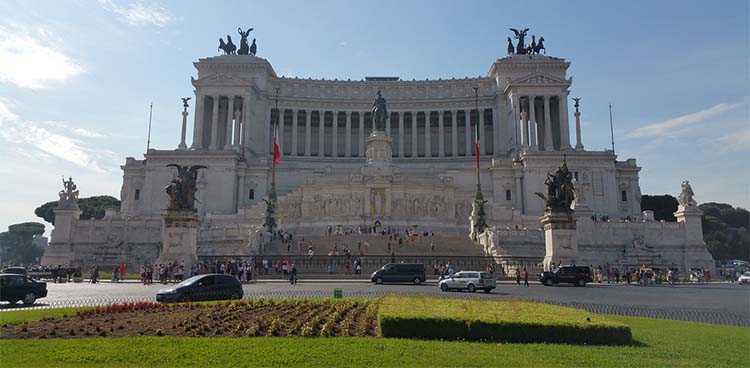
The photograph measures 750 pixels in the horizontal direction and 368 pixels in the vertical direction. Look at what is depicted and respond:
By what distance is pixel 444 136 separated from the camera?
344ft

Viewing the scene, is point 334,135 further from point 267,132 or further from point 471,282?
point 471,282

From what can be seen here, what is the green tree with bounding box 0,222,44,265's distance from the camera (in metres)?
113

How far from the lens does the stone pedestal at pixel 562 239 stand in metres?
35.2

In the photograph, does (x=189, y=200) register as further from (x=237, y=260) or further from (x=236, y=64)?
(x=236, y=64)

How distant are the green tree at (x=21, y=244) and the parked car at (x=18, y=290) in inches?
4139

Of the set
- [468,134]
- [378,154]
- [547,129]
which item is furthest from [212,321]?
[468,134]

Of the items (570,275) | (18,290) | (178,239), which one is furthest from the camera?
(178,239)

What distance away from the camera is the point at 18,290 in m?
22.2

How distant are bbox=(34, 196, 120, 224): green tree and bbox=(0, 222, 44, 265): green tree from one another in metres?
14.5

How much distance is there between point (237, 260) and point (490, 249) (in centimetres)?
2062

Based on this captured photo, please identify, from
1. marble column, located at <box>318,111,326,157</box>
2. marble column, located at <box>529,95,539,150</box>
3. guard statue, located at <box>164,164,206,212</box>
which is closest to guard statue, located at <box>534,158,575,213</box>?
guard statue, located at <box>164,164,206,212</box>

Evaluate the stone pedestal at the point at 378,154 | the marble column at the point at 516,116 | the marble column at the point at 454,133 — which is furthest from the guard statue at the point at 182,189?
the marble column at the point at 454,133

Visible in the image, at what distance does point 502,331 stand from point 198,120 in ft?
279

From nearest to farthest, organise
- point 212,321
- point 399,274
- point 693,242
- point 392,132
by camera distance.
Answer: point 212,321, point 399,274, point 693,242, point 392,132
